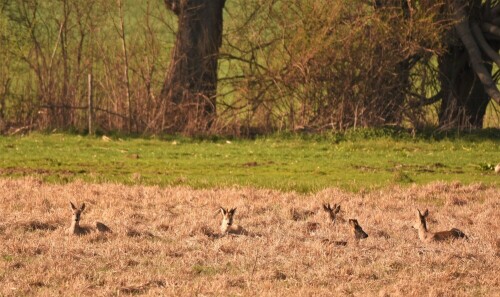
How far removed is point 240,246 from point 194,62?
786 inches

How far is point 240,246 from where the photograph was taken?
13.4 m

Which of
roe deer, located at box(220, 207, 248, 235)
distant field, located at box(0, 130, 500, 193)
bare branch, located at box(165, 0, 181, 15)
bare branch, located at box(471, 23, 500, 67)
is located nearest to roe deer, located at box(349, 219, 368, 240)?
roe deer, located at box(220, 207, 248, 235)

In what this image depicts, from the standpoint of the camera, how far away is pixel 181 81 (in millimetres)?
32312

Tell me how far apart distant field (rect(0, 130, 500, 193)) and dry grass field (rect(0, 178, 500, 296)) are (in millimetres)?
2015

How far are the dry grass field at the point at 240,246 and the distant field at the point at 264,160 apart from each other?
2015 mm

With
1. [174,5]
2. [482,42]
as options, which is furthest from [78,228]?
[482,42]

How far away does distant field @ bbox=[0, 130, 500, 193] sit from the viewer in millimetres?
21016

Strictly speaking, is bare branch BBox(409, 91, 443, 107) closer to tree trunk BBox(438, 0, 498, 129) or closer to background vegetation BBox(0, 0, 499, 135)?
background vegetation BBox(0, 0, 499, 135)

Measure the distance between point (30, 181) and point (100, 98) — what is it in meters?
12.1

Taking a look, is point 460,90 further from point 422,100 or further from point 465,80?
point 422,100

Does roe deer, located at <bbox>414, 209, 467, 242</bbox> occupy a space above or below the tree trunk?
below

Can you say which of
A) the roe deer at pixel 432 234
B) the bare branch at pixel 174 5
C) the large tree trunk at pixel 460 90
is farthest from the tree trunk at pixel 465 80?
the roe deer at pixel 432 234

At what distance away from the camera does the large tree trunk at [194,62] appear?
31.4 m

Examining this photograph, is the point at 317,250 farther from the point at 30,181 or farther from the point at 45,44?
the point at 45,44
